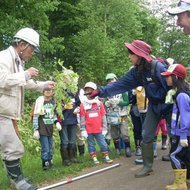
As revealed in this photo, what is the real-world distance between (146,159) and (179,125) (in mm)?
1121

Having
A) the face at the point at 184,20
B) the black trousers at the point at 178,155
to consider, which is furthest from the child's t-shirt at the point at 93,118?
the face at the point at 184,20

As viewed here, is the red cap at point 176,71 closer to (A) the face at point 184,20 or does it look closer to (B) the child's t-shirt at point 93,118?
(A) the face at point 184,20

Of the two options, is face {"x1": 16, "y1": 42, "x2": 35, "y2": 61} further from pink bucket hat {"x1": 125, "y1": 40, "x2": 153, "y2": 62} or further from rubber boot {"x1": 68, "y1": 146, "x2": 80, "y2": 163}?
rubber boot {"x1": 68, "y1": 146, "x2": 80, "y2": 163}

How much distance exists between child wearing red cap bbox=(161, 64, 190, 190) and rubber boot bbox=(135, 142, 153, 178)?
66cm

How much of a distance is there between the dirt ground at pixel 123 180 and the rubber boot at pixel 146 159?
0.09 metres

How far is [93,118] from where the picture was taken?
7.76 m

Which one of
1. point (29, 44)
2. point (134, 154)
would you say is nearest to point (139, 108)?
point (134, 154)

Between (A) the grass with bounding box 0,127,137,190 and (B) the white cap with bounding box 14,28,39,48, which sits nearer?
(B) the white cap with bounding box 14,28,39,48

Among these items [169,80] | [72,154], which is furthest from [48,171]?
[169,80]

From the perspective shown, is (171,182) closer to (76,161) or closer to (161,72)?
(161,72)

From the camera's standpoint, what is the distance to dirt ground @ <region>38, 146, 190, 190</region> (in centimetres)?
597

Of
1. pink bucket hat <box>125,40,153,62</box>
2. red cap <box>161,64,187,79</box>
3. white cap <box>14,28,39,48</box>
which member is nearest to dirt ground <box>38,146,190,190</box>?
red cap <box>161,64,187,79</box>

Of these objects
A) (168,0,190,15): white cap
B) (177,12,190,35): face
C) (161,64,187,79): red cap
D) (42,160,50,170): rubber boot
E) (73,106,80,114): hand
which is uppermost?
(168,0,190,15): white cap

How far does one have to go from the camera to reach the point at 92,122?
7.73m
